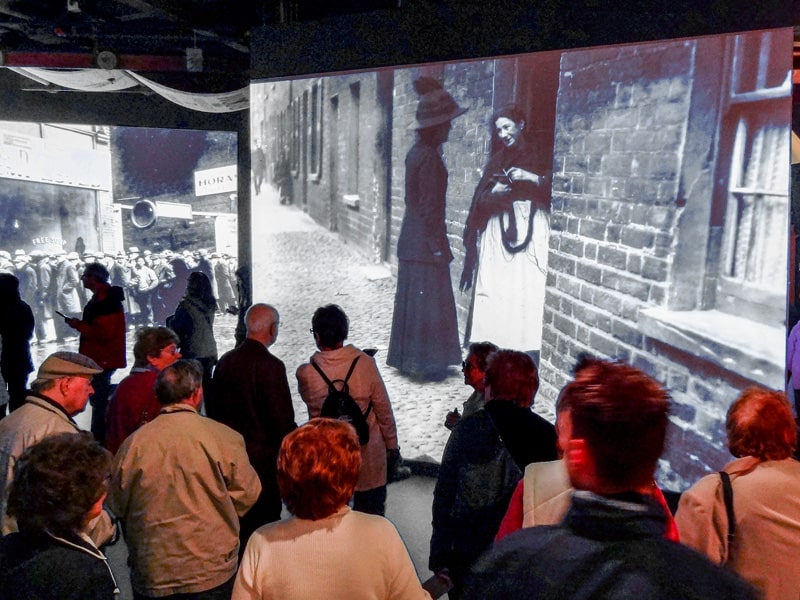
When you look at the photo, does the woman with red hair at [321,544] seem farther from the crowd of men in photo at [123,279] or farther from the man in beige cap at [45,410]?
the crowd of men in photo at [123,279]

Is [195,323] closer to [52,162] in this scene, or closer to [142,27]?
[142,27]

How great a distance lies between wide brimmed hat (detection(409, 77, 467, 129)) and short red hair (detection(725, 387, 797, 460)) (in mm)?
3004

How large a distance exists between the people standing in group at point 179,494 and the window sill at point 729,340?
94.3 inches

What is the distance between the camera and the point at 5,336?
538cm

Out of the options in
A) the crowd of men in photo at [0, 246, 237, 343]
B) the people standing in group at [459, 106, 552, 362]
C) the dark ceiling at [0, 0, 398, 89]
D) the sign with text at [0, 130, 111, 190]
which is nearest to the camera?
the people standing in group at [459, 106, 552, 362]

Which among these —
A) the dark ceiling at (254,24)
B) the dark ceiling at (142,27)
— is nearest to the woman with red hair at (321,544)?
the dark ceiling at (254,24)

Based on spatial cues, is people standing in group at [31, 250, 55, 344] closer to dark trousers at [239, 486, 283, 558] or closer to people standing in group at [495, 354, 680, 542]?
dark trousers at [239, 486, 283, 558]

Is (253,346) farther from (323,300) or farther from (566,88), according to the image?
(566,88)

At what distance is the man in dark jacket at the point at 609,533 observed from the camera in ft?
3.45

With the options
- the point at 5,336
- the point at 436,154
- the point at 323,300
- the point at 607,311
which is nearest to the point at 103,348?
the point at 5,336

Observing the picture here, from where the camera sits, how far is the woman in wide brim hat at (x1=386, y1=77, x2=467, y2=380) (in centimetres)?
470

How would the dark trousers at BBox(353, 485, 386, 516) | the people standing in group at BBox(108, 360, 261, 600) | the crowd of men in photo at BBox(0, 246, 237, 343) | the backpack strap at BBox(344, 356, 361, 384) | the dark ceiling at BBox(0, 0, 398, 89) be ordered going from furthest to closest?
the crowd of men in photo at BBox(0, 246, 237, 343) → the dark ceiling at BBox(0, 0, 398, 89) → the dark trousers at BBox(353, 485, 386, 516) → the backpack strap at BBox(344, 356, 361, 384) → the people standing in group at BBox(108, 360, 261, 600)

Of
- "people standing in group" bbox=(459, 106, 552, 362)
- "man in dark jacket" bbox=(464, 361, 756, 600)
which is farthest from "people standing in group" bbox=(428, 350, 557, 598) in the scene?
"people standing in group" bbox=(459, 106, 552, 362)

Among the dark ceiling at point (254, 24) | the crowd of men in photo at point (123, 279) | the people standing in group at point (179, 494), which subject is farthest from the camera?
the crowd of men in photo at point (123, 279)
